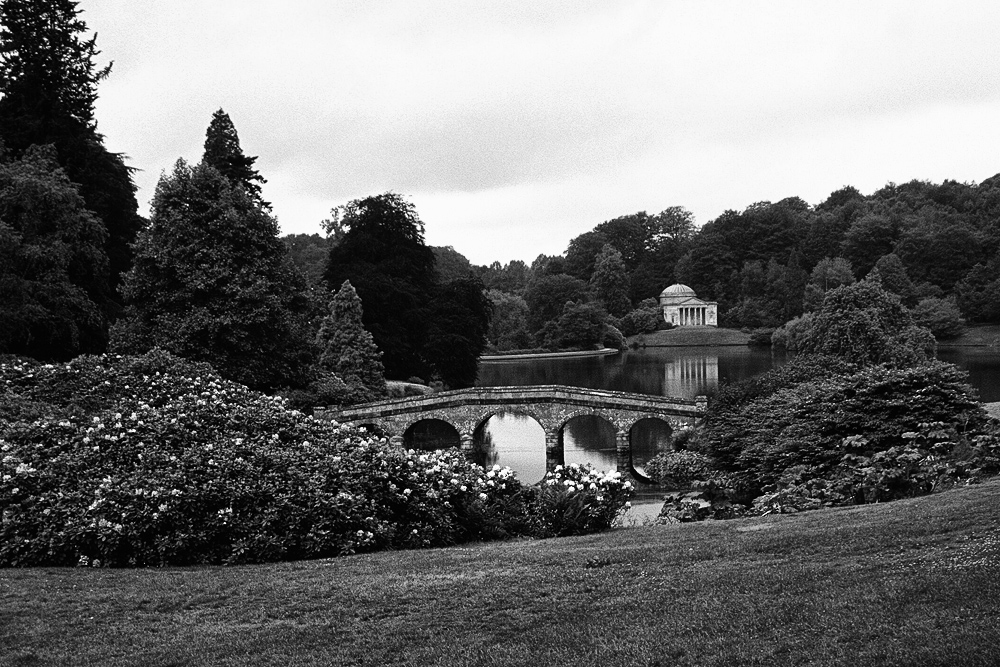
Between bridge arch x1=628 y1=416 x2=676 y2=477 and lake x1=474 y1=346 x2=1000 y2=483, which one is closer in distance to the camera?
bridge arch x1=628 y1=416 x2=676 y2=477

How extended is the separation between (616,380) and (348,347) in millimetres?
29136

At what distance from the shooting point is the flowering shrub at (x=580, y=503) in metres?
14.6

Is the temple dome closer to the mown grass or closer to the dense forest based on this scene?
the dense forest

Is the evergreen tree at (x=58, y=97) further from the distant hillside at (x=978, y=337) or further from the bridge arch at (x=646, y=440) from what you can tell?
the distant hillside at (x=978, y=337)

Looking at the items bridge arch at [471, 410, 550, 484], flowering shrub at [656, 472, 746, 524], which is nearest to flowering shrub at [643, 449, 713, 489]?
flowering shrub at [656, 472, 746, 524]

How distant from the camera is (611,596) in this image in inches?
360

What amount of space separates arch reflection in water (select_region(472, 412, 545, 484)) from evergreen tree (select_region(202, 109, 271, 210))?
16.3 metres

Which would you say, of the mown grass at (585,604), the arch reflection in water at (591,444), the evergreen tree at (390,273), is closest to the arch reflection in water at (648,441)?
the arch reflection in water at (591,444)

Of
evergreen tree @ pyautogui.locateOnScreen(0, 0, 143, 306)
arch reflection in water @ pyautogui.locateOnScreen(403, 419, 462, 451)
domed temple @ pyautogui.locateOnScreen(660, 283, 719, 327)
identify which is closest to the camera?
evergreen tree @ pyautogui.locateOnScreen(0, 0, 143, 306)

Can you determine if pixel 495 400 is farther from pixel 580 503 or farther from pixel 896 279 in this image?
pixel 896 279

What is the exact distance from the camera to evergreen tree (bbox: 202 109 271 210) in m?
47.5

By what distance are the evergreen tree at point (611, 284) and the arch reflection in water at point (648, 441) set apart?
62.9 meters

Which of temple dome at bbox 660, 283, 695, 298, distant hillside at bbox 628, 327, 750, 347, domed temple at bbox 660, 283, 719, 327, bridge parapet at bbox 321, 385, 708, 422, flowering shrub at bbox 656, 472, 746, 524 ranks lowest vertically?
flowering shrub at bbox 656, 472, 746, 524

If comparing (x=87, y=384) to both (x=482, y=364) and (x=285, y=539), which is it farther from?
(x=482, y=364)
